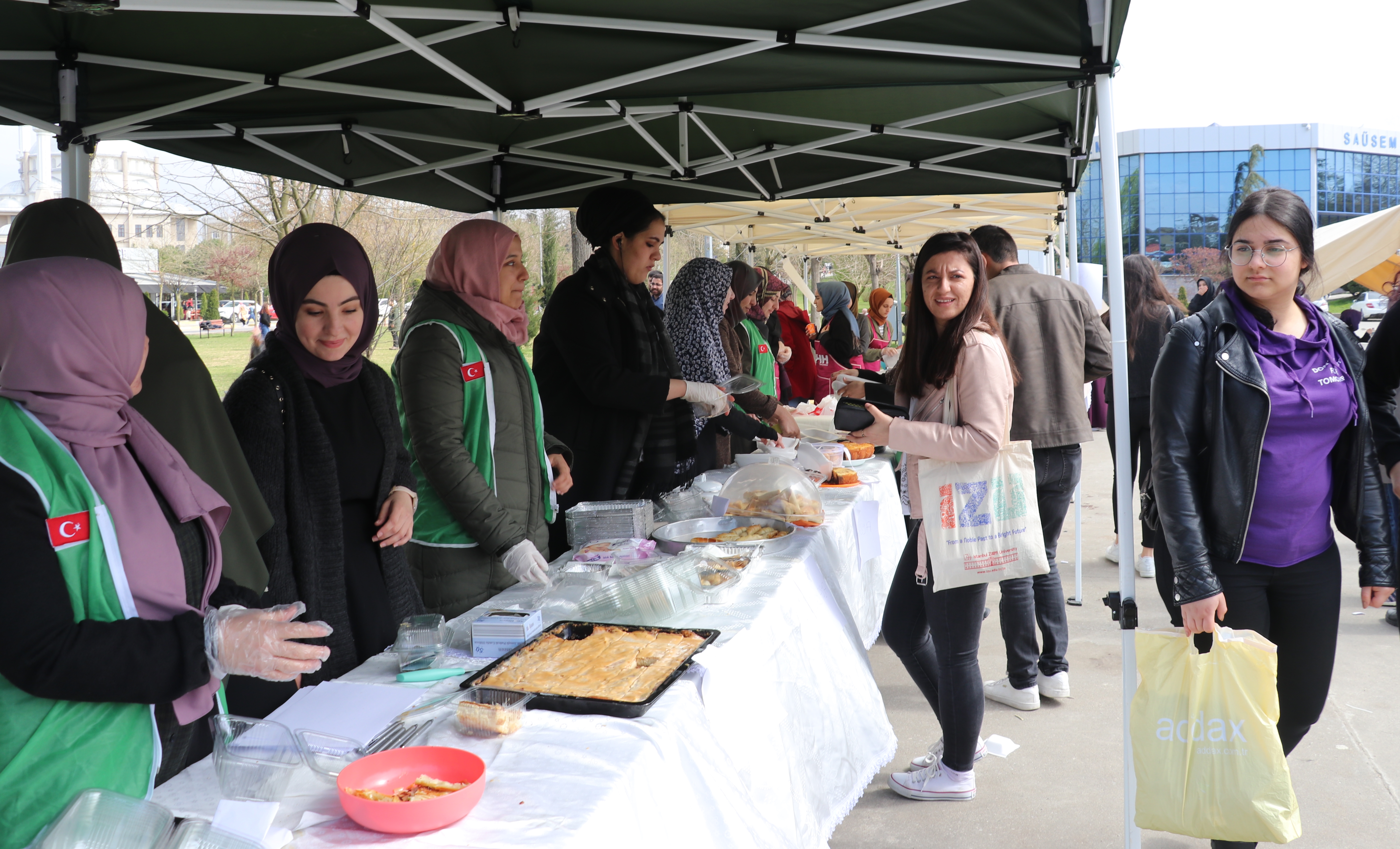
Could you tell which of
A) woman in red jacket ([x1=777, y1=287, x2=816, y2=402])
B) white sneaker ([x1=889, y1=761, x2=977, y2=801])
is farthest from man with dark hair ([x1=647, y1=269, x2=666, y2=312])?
white sneaker ([x1=889, y1=761, x2=977, y2=801])

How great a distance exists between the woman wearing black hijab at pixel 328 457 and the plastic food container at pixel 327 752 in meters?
0.56

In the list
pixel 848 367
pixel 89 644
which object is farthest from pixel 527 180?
pixel 848 367

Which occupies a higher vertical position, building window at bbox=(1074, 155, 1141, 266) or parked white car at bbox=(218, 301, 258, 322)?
building window at bbox=(1074, 155, 1141, 266)

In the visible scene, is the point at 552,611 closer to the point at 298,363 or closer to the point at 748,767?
the point at 748,767

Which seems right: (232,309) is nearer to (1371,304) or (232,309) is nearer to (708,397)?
(708,397)

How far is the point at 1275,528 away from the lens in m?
1.97

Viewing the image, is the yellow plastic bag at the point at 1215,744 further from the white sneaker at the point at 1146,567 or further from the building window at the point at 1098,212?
the building window at the point at 1098,212

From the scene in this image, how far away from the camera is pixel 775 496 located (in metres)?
2.82

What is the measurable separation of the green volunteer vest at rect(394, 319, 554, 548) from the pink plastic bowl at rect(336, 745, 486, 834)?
110 cm

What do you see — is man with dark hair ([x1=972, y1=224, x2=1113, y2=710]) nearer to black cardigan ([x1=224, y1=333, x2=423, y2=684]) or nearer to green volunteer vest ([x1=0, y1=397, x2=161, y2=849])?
black cardigan ([x1=224, y1=333, x2=423, y2=684])

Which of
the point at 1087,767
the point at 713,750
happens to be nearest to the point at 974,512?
the point at 1087,767

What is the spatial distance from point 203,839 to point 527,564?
1231 millimetres

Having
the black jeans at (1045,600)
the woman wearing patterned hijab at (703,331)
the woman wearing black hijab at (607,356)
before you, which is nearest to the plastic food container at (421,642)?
the woman wearing black hijab at (607,356)

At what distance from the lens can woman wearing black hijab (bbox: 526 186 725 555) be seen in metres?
2.94
